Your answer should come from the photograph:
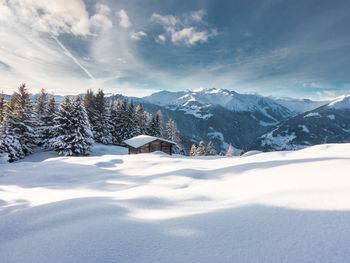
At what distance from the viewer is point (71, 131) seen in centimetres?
3622

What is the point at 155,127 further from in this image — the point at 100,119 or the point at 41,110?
the point at 41,110

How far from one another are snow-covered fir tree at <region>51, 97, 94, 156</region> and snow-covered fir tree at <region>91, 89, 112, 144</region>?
10.4m

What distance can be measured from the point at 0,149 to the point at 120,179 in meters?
29.7

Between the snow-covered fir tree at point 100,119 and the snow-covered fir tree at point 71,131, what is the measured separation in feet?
34.0

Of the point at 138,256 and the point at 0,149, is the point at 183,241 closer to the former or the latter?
the point at 138,256

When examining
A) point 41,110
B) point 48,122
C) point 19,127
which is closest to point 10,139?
point 19,127

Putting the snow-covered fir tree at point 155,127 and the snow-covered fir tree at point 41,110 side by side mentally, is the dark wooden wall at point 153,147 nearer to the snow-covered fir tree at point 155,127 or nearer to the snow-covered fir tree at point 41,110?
the snow-covered fir tree at point 155,127

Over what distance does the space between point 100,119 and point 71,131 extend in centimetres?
1240

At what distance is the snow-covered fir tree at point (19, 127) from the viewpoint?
1254 inches

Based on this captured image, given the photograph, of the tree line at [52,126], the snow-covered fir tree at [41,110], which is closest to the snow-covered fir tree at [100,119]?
the tree line at [52,126]

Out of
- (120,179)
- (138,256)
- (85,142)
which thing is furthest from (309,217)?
(85,142)

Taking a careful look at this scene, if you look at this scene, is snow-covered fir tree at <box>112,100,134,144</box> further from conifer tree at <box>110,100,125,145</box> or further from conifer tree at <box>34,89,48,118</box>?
conifer tree at <box>34,89,48,118</box>

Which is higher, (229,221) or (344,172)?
(344,172)

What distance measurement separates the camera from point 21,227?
13.7 feet
